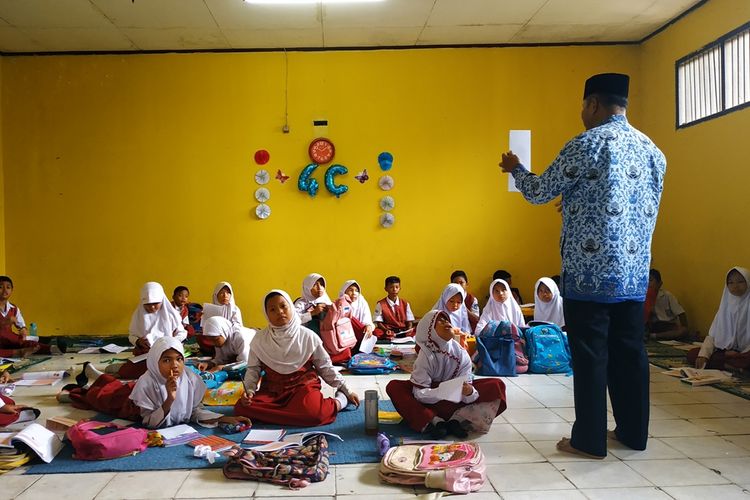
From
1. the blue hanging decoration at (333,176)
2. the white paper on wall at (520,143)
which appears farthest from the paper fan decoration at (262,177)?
the white paper on wall at (520,143)

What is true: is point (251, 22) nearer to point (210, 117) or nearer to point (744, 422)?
point (210, 117)

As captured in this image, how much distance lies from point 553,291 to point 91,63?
605 cm

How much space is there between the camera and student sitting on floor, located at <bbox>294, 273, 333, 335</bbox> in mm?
5699

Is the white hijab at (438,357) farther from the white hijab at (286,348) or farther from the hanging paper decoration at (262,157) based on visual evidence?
the hanging paper decoration at (262,157)

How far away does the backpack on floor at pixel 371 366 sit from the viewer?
5.10 m

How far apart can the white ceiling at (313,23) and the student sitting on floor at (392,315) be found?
2859 mm

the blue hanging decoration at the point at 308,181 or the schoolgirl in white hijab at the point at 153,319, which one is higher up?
the blue hanging decoration at the point at 308,181

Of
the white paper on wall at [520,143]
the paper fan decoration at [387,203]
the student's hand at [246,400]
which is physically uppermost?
the white paper on wall at [520,143]

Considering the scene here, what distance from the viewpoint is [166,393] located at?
357 centimetres

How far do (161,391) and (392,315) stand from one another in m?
3.51

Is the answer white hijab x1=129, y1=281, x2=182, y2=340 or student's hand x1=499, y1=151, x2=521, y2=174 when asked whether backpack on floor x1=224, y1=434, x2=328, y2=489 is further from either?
white hijab x1=129, y1=281, x2=182, y2=340

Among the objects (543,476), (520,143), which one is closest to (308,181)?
(520,143)

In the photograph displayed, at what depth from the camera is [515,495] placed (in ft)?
8.51

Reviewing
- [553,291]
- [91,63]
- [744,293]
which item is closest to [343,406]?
[553,291]
